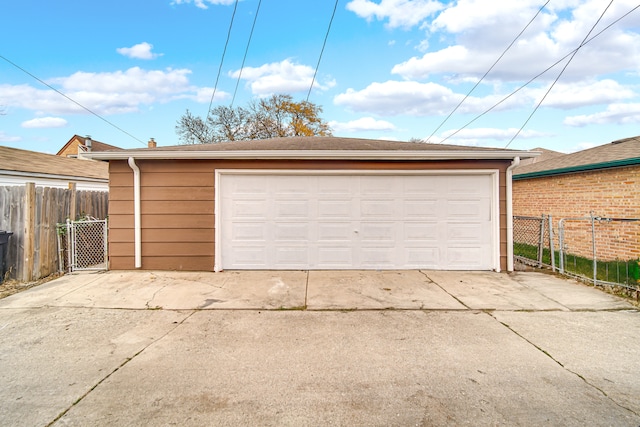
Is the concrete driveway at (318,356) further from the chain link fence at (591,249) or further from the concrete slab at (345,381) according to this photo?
the chain link fence at (591,249)

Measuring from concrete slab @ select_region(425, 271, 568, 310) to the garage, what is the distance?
16.6 inches

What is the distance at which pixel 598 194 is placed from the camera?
7.40 meters

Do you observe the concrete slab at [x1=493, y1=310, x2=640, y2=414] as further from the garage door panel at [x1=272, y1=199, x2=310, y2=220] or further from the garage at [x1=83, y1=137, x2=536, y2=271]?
the garage door panel at [x1=272, y1=199, x2=310, y2=220]

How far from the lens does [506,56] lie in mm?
11719

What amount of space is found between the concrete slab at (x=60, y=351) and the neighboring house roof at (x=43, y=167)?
836 cm

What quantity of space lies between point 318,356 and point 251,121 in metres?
22.9

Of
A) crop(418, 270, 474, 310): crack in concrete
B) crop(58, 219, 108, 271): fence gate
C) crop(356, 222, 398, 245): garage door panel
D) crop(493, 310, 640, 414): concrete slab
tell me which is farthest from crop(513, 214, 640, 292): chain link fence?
crop(58, 219, 108, 271): fence gate

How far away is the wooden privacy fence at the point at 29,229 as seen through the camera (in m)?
5.36

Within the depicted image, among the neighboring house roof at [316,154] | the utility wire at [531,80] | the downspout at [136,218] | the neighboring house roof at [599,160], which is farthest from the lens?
the utility wire at [531,80]

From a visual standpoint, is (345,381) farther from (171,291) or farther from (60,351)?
(171,291)

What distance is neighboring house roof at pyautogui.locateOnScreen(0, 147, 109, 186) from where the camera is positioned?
32.3ft

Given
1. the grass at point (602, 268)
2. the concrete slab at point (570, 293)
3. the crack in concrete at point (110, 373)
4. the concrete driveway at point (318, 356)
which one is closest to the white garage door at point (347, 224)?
the concrete slab at point (570, 293)

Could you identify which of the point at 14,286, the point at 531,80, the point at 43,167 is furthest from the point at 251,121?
the point at 14,286

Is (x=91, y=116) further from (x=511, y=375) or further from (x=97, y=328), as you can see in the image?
(x=511, y=375)
